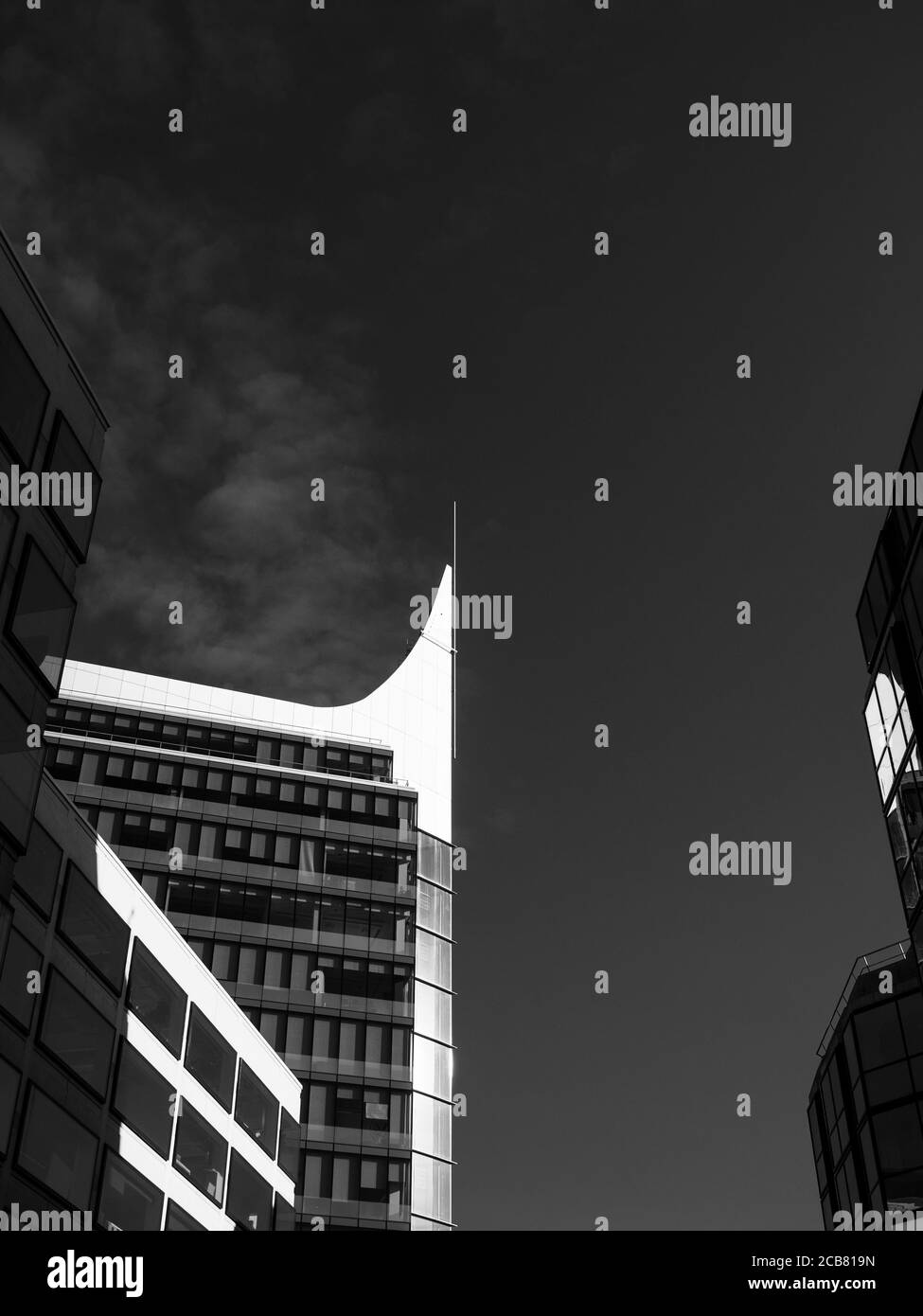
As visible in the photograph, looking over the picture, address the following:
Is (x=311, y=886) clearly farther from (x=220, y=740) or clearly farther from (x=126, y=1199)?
(x=126, y=1199)

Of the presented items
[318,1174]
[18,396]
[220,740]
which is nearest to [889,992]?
[18,396]

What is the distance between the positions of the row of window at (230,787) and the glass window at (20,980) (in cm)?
4700

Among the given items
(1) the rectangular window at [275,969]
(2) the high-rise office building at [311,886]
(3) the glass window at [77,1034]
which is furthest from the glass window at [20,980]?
(1) the rectangular window at [275,969]

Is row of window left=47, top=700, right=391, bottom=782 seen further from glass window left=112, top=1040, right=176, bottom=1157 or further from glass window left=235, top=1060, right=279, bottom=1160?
glass window left=112, top=1040, right=176, bottom=1157

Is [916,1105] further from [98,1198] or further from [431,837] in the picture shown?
[431,837]

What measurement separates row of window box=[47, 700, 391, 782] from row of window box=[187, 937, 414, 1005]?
1359cm

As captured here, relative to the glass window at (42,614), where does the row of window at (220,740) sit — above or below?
above

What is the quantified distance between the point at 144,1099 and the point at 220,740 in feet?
157

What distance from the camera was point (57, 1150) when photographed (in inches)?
906

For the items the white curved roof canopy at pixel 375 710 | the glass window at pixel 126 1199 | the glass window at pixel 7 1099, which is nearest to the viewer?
the glass window at pixel 7 1099

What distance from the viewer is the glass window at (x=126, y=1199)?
2539cm

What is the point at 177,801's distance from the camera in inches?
2712

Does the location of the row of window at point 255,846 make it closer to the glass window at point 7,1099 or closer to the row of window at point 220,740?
the row of window at point 220,740

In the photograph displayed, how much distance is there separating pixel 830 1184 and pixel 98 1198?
2259 cm
